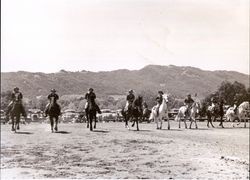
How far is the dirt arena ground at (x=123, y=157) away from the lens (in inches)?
578

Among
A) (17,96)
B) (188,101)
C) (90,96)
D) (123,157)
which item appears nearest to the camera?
(123,157)

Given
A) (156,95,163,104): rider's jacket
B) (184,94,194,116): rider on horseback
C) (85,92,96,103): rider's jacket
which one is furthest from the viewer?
(184,94,194,116): rider on horseback

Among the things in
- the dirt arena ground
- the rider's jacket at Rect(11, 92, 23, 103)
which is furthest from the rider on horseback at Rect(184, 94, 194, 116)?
the rider's jacket at Rect(11, 92, 23, 103)

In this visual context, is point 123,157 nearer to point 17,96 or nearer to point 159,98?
point 17,96

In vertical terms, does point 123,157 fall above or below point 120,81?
below

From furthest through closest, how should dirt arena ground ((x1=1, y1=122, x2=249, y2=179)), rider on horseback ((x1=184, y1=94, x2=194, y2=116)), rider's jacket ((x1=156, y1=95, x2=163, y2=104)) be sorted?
rider on horseback ((x1=184, y1=94, x2=194, y2=116)) < rider's jacket ((x1=156, y1=95, x2=163, y2=104)) < dirt arena ground ((x1=1, y1=122, x2=249, y2=179))

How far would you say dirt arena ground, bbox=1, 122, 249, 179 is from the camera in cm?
1469

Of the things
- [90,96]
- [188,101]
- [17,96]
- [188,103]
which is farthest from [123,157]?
[188,103]

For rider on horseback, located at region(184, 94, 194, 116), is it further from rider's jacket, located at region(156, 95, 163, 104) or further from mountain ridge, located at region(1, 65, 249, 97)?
mountain ridge, located at region(1, 65, 249, 97)

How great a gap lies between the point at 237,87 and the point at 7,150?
27072 mm

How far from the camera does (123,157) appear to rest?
17547 millimetres

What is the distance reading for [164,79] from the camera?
80.6m

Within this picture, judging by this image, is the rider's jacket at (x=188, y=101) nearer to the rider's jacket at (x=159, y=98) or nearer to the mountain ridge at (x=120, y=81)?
the rider's jacket at (x=159, y=98)

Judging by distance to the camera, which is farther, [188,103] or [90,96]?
[188,103]
